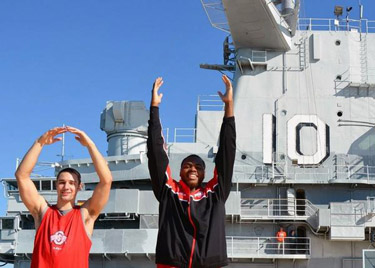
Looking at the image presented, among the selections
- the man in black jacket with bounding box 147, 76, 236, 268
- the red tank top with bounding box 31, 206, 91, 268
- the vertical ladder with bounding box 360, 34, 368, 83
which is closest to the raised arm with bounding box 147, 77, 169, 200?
the man in black jacket with bounding box 147, 76, 236, 268

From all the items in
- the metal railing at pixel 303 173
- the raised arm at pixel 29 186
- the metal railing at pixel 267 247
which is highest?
the metal railing at pixel 303 173

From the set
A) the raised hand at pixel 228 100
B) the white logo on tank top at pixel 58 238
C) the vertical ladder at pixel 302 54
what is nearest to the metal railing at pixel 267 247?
the vertical ladder at pixel 302 54

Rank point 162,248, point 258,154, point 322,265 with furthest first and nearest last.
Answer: point 258,154
point 322,265
point 162,248

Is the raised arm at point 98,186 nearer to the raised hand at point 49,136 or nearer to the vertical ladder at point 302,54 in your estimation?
the raised hand at point 49,136

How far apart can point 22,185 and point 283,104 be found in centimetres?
2023

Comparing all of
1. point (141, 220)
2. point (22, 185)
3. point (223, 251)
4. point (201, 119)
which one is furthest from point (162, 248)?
point (201, 119)

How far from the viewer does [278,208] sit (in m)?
24.6

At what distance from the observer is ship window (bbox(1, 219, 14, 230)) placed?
80.3 feet

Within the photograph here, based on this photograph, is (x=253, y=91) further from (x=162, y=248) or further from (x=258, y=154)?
(x=162, y=248)

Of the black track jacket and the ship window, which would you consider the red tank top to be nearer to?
the black track jacket

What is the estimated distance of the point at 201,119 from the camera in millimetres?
25984

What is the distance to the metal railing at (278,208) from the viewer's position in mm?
24016

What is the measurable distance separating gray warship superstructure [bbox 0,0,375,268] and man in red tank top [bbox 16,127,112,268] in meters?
17.0

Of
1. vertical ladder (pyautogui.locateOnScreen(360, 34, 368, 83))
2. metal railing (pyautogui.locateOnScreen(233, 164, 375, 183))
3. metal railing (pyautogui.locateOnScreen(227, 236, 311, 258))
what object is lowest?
metal railing (pyautogui.locateOnScreen(227, 236, 311, 258))
